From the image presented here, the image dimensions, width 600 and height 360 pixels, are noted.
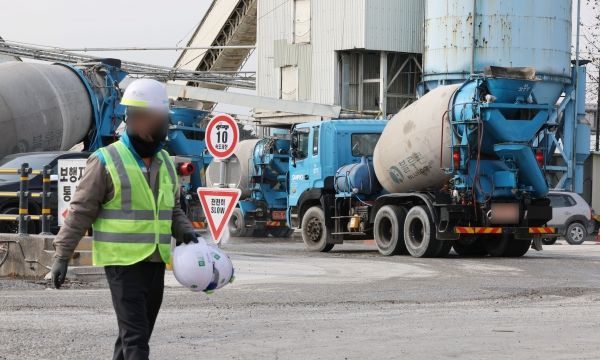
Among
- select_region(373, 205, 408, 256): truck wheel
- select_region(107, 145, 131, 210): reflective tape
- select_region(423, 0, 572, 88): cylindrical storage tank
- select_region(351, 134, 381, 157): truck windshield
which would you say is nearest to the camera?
select_region(107, 145, 131, 210): reflective tape

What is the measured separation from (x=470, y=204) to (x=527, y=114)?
75.7 inches

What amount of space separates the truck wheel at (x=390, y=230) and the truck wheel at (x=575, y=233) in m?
12.1

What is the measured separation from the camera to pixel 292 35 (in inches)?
2083

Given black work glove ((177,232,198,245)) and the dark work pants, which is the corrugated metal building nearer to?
black work glove ((177,232,198,245))

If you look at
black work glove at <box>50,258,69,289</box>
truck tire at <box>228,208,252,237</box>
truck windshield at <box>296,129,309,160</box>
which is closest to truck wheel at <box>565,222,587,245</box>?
truck tire at <box>228,208,252,237</box>

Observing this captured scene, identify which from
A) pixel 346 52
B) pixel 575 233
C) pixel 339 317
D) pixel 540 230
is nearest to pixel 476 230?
pixel 540 230

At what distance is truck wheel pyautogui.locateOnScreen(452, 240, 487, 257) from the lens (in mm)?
25312

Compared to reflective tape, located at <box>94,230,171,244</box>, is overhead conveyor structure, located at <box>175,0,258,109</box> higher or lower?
higher

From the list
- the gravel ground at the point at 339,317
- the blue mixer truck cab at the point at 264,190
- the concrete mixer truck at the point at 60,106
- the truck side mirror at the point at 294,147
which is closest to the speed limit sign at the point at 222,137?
the gravel ground at the point at 339,317

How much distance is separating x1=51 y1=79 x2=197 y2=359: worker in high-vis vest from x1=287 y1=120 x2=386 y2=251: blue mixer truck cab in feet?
61.0

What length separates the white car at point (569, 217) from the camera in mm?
35531

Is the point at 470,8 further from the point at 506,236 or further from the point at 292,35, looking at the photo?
the point at 506,236

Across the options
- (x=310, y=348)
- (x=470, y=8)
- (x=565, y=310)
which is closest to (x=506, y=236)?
(x=565, y=310)

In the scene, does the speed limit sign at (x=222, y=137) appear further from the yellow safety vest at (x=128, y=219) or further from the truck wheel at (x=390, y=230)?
the yellow safety vest at (x=128, y=219)
